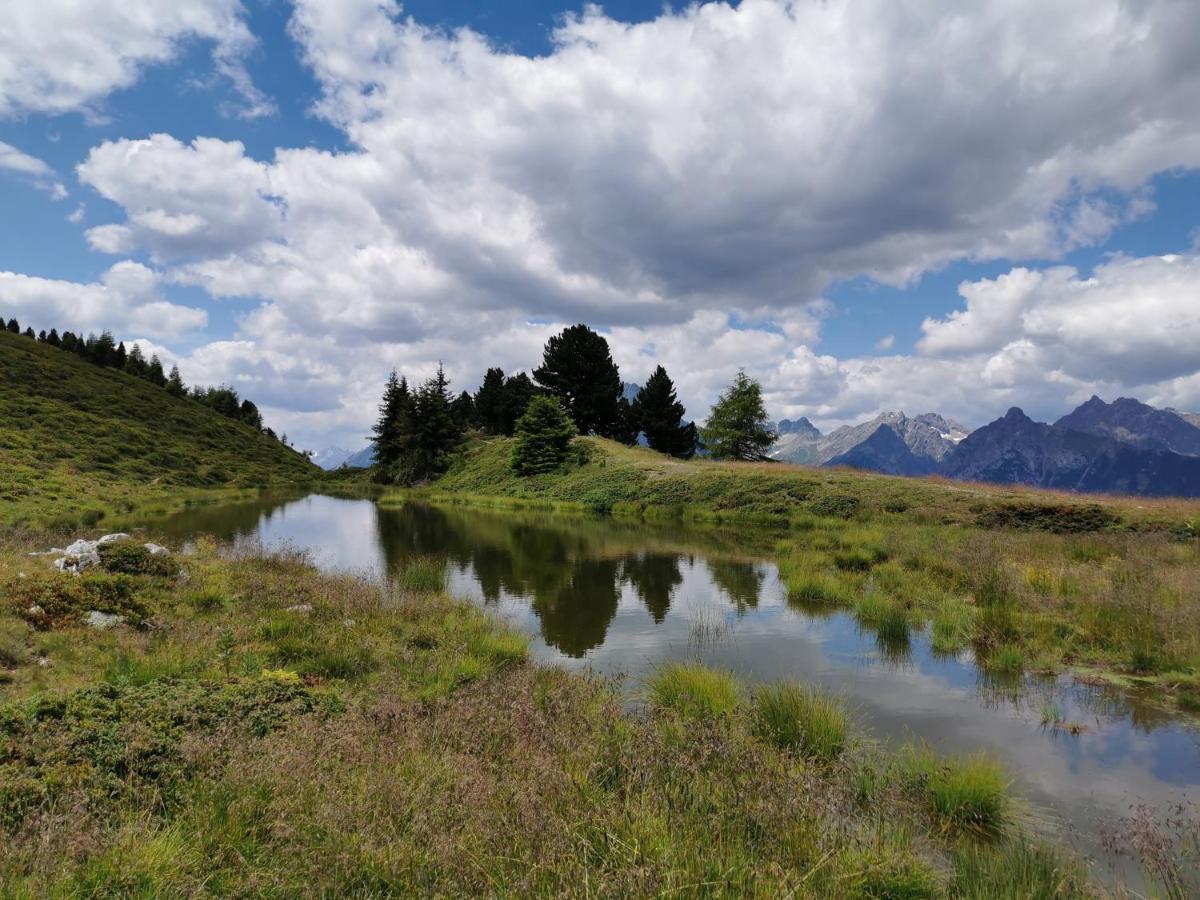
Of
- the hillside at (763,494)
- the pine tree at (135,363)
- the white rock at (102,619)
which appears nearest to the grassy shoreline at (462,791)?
the white rock at (102,619)

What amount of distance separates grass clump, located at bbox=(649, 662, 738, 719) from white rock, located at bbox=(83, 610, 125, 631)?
9.01m

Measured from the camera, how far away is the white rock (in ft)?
32.8

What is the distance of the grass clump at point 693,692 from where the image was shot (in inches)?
306

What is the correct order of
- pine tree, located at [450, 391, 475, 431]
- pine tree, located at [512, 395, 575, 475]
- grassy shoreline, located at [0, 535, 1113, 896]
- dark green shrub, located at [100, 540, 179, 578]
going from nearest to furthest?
grassy shoreline, located at [0, 535, 1113, 896]
dark green shrub, located at [100, 540, 179, 578]
pine tree, located at [512, 395, 575, 475]
pine tree, located at [450, 391, 475, 431]

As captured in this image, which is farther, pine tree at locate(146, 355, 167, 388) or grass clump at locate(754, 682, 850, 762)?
pine tree at locate(146, 355, 167, 388)

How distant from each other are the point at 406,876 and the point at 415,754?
1.47 meters

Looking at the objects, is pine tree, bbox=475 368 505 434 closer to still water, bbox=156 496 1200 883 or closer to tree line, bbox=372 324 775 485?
tree line, bbox=372 324 775 485

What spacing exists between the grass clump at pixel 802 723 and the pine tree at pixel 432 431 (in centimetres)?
7048

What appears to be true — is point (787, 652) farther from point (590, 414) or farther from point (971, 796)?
point (590, 414)

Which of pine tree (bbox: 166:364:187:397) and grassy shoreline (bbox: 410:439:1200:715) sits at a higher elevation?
pine tree (bbox: 166:364:187:397)

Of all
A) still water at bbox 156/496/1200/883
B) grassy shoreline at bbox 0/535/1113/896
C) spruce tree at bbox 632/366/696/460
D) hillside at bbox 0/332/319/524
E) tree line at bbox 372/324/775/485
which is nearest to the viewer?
grassy shoreline at bbox 0/535/1113/896

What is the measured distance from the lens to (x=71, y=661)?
8578 millimetres

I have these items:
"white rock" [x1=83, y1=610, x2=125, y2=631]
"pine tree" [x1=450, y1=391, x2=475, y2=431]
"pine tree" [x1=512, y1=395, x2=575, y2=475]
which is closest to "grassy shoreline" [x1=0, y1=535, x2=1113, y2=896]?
"white rock" [x1=83, y1=610, x2=125, y2=631]

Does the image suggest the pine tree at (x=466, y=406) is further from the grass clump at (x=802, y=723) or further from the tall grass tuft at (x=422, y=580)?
the grass clump at (x=802, y=723)
